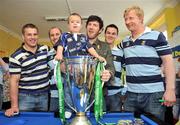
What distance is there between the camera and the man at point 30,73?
2.27 m

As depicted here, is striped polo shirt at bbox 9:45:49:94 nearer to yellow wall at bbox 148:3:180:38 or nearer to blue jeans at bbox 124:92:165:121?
blue jeans at bbox 124:92:165:121

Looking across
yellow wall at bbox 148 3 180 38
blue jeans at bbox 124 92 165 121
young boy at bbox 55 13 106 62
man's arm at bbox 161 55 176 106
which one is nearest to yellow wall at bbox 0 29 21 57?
yellow wall at bbox 148 3 180 38

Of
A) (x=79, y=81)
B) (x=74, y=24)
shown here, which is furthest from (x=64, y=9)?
(x=79, y=81)

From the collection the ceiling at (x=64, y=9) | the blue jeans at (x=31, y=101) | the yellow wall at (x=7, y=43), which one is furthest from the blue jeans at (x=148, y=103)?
the yellow wall at (x=7, y=43)

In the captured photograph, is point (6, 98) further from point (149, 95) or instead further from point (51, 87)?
point (149, 95)

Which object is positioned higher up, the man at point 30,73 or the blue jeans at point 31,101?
the man at point 30,73

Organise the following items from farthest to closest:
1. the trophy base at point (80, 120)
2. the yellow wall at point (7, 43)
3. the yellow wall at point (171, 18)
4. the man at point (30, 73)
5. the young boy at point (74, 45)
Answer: the yellow wall at point (7, 43)
the yellow wall at point (171, 18)
the man at point (30, 73)
the young boy at point (74, 45)
the trophy base at point (80, 120)

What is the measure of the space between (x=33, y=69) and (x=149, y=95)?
1.04m

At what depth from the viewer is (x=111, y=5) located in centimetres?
561

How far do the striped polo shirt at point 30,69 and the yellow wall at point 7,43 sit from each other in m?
5.40

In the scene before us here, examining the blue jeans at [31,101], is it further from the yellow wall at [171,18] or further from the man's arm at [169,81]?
the yellow wall at [171,18]

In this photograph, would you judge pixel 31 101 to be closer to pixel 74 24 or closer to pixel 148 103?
pixel 74 24

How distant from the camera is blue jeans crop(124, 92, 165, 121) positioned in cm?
199

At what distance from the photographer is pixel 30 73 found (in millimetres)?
2326
